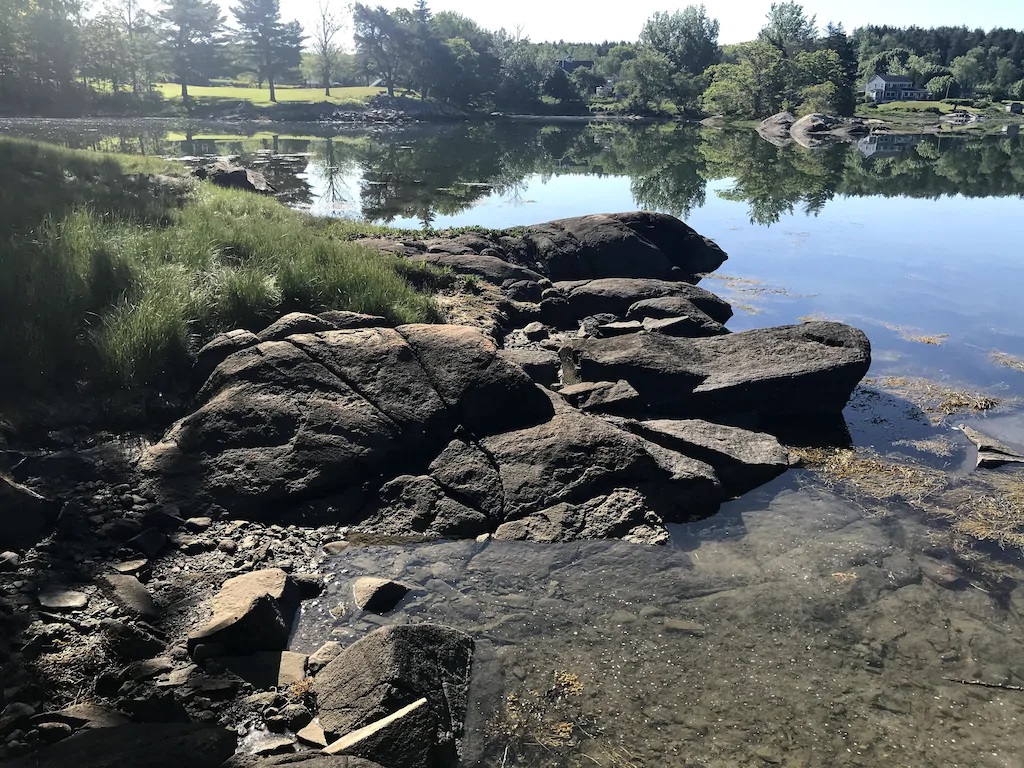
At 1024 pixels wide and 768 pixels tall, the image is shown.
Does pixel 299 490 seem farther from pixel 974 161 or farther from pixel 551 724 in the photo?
pixel 974 161

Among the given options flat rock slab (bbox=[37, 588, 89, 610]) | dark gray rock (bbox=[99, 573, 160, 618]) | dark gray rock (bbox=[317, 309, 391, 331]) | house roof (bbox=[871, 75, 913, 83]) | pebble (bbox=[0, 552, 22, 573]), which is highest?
house roof (bbox=[871, 75, 913, 83])

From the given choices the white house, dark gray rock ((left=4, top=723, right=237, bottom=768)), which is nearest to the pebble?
dark gray rock ((left=4, top=723, right=237, bottom=768))

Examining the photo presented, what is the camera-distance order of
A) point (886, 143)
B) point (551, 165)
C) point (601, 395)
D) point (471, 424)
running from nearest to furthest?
point (471, 424) < point (601, 395) < point (551, 165) < point (886, 143)

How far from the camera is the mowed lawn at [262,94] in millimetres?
86000

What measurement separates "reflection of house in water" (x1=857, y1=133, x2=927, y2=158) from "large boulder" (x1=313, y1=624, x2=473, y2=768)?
57.1 metres

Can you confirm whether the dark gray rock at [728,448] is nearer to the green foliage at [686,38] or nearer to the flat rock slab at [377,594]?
the flat rock slab at [377,594]

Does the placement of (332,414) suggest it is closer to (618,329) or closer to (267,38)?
(618,329)

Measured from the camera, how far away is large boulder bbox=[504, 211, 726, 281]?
713 inches

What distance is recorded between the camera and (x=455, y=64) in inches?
3969

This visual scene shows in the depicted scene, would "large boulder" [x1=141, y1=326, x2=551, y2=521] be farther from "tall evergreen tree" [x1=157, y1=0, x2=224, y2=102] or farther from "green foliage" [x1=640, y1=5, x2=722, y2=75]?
"green foliage" [x1=640, y1=5, x2=722, y2=75]

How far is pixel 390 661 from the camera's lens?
16.0 ft

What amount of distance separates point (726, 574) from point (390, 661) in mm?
3531

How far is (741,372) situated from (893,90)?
137144 millimetres

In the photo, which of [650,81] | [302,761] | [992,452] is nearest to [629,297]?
[992,452]
